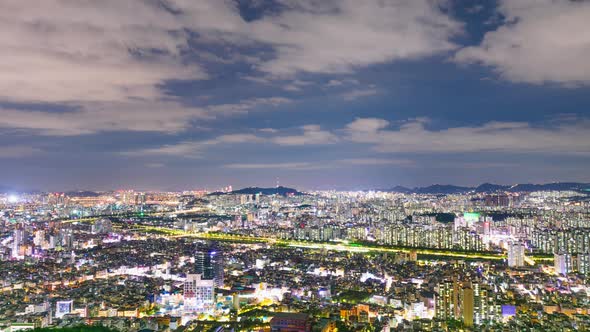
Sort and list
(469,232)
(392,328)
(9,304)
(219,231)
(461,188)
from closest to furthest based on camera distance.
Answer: (392,328) < (9,304) < (469,232) < (219,231) < (461,188)

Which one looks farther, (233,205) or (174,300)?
(233,205)

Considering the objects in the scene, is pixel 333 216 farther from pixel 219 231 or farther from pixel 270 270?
pixel 270 270

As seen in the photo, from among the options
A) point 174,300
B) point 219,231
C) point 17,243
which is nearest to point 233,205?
point 219,231

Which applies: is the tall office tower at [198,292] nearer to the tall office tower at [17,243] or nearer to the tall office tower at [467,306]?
the tall office tower at [467,306]

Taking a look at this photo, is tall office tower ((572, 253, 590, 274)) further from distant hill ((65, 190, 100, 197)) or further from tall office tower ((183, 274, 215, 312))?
distant hill ((65, 190, 100, 197))

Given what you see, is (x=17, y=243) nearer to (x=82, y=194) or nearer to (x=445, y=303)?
(x=445, y=303)

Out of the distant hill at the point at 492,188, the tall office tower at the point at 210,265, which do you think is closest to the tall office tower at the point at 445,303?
the tall office tower at the point at 210,265
